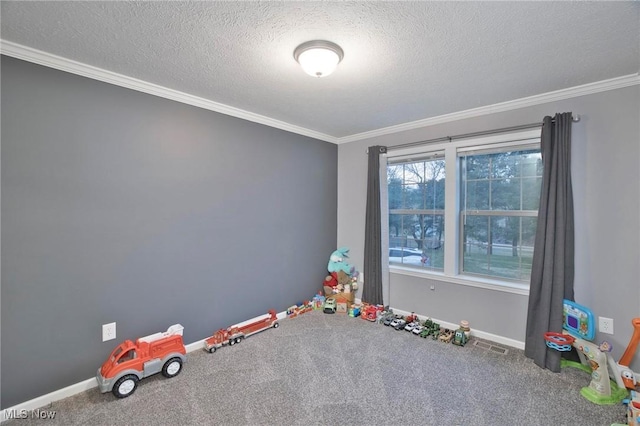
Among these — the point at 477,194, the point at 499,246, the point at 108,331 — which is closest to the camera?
the point at 108,331

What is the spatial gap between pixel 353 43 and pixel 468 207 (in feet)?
7.31

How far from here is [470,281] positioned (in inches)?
120

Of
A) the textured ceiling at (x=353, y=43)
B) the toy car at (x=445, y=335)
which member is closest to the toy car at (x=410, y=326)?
the toy car at (x=445, y=335)

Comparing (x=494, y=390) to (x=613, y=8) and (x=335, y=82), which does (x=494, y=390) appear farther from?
(x=335, y=82)

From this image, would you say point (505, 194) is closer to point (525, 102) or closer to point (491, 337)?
point (525, 102)

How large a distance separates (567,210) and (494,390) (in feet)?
5.13

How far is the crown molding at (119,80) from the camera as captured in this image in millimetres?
1856

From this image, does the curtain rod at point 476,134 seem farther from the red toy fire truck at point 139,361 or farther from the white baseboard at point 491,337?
the red toy fire truck at point 139,361

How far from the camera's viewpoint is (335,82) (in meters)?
2.35

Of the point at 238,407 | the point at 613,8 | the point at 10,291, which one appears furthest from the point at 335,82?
the point at 10,291

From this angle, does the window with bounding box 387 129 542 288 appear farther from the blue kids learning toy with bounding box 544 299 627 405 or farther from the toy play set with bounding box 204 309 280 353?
the toy play set with bounding box 204 309 280 353

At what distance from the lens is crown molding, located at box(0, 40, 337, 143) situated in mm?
1856

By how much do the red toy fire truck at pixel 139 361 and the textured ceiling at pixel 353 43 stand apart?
208 cm

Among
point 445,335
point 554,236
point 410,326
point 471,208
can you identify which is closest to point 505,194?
point 471,208
